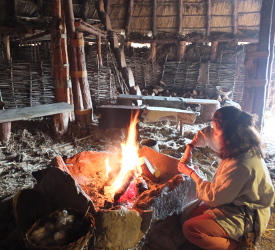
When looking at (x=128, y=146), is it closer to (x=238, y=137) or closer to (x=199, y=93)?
(x=238, y=137)

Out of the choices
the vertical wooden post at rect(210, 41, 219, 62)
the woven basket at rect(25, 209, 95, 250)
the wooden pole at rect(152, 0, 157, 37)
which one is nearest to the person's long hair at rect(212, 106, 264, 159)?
the woven basket at rect(25, 209, 95, 250)

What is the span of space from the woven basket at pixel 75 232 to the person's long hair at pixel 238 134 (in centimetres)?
149

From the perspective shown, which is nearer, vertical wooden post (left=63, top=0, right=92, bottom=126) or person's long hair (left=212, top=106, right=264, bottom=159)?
person's long hair (left=212, top=106, right=264, bottom=159)

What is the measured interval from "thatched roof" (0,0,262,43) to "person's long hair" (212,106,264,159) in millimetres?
9161

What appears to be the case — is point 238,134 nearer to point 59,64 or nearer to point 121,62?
point 59,64

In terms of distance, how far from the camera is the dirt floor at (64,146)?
408 centimetres

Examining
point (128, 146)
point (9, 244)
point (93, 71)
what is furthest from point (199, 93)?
point (9, 244)

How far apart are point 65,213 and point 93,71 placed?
7.14 metres

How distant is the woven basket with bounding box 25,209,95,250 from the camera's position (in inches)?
77.7

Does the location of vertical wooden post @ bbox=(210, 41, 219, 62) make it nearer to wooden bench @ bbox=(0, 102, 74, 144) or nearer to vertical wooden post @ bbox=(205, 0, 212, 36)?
vertical wooden post @ bbox=(205, 0, 212, 36)

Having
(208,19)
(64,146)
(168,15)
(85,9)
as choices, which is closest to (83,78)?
(64,146)

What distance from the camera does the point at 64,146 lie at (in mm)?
5309

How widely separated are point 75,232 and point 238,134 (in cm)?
177

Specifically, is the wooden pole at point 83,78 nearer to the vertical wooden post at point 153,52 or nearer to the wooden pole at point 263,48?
the wooden pole at point 263,48
